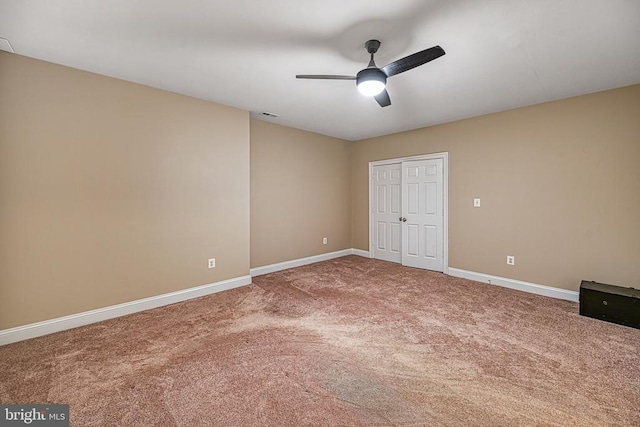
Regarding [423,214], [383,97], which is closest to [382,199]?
[423,214]

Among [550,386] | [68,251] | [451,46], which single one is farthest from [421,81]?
[68,251]

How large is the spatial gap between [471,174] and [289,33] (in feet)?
A: 11.9

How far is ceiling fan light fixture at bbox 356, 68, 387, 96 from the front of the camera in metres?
2.23

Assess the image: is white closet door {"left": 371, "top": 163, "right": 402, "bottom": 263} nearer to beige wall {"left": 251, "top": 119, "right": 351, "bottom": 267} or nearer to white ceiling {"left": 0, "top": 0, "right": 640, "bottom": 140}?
beige wall {"left": 251, "top": 119, "right": 351, "bottom": 267}

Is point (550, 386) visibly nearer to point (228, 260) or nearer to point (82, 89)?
point (228, 260)

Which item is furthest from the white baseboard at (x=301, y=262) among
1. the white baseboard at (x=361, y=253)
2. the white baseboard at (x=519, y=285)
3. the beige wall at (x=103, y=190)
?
the white baseboard at (x=519, y=285)

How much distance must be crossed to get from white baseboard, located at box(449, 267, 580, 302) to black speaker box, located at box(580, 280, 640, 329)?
0.45 metres

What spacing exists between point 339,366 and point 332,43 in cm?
270

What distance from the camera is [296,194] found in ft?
17.1

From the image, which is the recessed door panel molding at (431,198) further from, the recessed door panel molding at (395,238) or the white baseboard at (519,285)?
the white baseboard at (519,285)

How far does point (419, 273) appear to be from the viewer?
4.73 meters

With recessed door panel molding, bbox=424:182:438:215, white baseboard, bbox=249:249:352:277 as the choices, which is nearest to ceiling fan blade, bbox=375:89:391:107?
recessed door panel molding, bbox=424:182:438:215

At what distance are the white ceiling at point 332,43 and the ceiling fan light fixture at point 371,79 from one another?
289 mm

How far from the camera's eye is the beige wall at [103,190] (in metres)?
2.50
